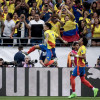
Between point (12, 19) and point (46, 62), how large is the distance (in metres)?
2.86

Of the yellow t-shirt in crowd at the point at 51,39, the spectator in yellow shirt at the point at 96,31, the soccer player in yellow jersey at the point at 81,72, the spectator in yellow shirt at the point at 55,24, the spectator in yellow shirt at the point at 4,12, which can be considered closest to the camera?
the soccer player in yellow jersey at the point at 81,72

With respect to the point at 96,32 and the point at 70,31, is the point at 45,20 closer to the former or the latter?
the point at 70,31

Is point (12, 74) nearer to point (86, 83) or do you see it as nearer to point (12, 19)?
point (86, 83)

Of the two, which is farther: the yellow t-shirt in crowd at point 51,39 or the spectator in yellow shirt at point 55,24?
the spectator in yellow shirt at point 55,24

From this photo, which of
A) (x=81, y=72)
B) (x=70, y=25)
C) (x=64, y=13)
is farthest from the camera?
(x=64, y=13)

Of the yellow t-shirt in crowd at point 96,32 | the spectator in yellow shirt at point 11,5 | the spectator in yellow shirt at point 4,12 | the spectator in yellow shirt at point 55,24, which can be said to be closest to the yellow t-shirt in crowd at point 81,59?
the spectator in yellow shirt at point 55,24

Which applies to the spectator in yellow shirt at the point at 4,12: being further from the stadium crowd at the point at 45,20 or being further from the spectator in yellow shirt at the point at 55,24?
the spectator in yellow shirt at the point at 55,24

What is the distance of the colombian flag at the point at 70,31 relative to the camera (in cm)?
1711

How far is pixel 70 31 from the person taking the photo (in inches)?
677

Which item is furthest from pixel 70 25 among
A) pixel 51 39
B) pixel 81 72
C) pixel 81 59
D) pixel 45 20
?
pixel 81 72

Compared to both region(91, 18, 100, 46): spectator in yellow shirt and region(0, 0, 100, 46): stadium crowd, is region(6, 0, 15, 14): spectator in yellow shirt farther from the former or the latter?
Result: region(91, 18, 100, 46): spectator in yellow shirt

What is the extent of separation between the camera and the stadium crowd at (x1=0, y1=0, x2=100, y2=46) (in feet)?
56.3

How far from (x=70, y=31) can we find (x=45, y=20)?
1.40m

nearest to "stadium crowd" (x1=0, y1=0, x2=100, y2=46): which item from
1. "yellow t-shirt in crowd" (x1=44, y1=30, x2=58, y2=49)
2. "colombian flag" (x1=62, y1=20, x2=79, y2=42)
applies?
"colombian flag" (x1=62, y1=20, x2=79, y2=42)
